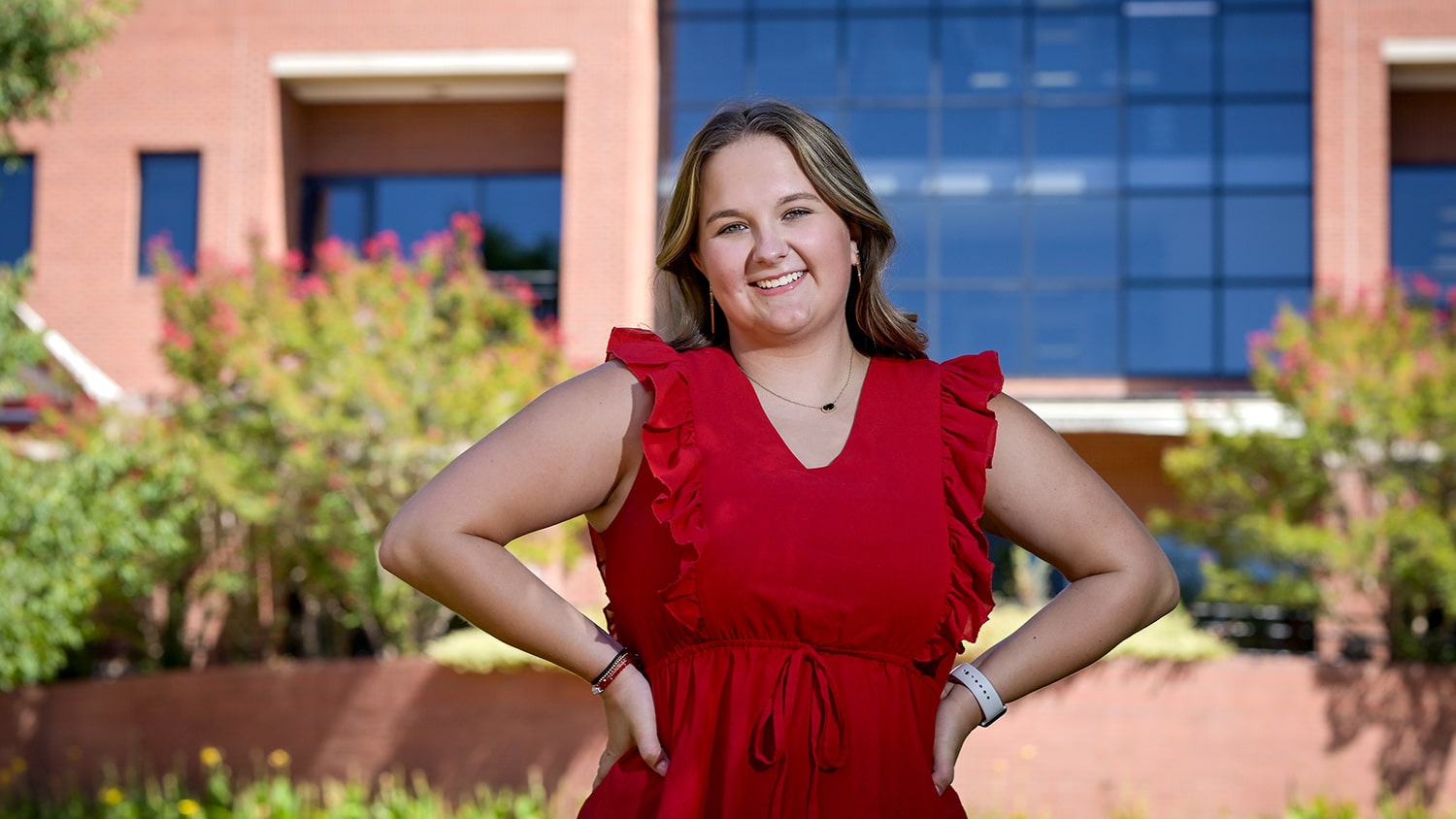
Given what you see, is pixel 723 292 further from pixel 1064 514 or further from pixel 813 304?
pixel 1064 514

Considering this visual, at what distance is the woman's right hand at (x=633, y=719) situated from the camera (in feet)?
7.66

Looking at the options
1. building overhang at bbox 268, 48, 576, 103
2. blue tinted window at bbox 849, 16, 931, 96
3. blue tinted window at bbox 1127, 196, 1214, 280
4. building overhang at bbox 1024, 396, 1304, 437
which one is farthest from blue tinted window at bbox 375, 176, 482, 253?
blue tinted window at bbox 1127, 196, 1214, 280

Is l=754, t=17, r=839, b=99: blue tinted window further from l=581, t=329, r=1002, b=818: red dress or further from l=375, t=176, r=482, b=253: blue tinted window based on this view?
l=581, t=329, r=1002, b=818: red dress

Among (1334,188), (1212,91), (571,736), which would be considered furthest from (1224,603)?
(571,736)

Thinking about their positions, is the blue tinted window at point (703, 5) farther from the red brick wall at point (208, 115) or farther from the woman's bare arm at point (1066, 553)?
the woman's bare arm at point (1066, 553)

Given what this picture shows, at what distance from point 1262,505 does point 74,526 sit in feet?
28.1

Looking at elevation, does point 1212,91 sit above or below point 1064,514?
above

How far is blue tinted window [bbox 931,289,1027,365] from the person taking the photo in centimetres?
1752

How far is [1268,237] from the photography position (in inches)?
677

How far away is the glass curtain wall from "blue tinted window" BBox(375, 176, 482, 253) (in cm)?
Result: 242

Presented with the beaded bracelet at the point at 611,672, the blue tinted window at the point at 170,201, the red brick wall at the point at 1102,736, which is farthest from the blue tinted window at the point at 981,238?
the beaded bracelet at the point at 611,672

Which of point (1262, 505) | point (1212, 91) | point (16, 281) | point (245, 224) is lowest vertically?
point (1262, 505)

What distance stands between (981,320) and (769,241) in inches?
608

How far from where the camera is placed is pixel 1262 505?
1223 centimetres
